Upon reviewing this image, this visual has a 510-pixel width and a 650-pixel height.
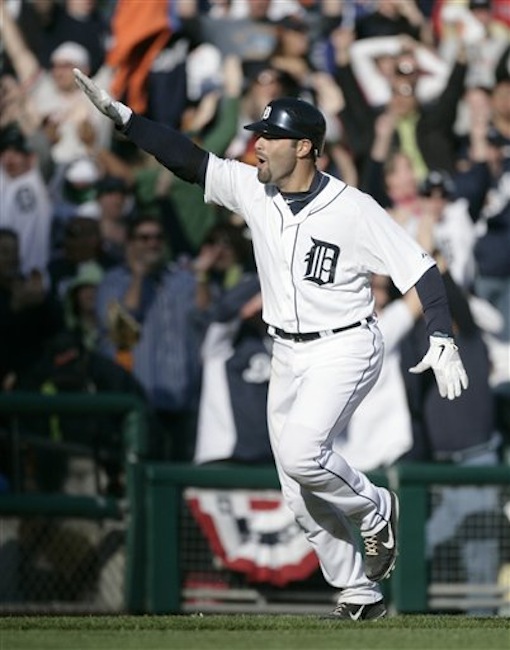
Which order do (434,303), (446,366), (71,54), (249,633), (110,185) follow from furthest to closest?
(71,54) → (110,185) → (434,303) → (446,366) → (249,633)

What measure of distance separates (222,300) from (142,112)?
140cm

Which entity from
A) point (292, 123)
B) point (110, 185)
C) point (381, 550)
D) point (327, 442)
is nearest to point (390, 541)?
point (381, 550)

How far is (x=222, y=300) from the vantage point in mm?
9367

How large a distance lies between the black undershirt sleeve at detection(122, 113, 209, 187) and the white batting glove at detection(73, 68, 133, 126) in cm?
4

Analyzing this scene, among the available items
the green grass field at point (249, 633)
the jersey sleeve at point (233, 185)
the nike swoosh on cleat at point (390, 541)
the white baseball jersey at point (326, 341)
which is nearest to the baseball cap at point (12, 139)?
the jersey sleeve at point (233, 185)

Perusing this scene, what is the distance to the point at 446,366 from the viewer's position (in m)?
5.73

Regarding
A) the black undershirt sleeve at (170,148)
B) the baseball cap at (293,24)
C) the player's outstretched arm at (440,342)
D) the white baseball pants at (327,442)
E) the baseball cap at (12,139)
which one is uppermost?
the baseball cap at (293,24)

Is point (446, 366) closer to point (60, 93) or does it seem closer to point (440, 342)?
point (440, 342)

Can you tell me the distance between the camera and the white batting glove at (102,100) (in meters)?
6.05

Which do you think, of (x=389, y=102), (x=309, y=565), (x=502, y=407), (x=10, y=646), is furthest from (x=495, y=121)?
(x=10, y=646)

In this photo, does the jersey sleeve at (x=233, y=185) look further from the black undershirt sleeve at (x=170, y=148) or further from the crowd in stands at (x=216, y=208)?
the crowd in stands at (x=216, y=208)

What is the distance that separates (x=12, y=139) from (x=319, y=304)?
14.3 feet

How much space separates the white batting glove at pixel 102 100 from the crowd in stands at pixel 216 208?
10.6ft

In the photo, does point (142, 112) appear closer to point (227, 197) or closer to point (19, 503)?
point (19, 503)
